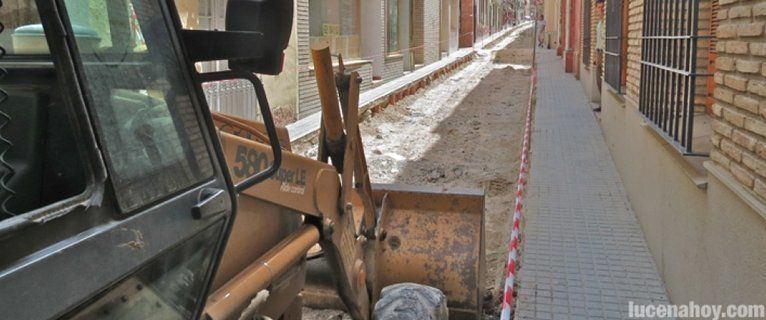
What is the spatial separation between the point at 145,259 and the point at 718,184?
2.94 m

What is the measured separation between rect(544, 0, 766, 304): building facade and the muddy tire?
58.4 inches

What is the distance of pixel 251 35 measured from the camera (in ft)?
5.76

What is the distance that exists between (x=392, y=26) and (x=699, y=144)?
16.8 meters

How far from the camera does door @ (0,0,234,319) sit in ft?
4.18

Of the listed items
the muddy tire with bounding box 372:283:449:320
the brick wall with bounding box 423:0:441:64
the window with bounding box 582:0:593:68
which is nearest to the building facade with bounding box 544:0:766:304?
the muddy tire with bounding box 372:283:449:320

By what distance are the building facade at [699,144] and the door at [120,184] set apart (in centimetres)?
230

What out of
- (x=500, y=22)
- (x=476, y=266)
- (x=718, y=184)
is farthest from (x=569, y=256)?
(x=500, y=22)

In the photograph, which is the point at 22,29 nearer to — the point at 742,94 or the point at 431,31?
the point at 742,94

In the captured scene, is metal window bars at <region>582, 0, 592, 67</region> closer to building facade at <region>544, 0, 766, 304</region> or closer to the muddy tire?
building facade at <region>544, 0, 766, 304</region>

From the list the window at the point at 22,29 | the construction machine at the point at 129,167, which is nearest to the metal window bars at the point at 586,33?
the construction machine at the point at 129,167

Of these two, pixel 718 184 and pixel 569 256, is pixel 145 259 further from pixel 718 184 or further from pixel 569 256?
pixel 569 256

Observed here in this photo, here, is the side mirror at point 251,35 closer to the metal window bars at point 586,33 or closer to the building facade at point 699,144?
the building facade at point 699,144

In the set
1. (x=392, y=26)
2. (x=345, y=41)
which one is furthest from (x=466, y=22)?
(x=345, y=41)

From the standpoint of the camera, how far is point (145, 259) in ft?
5.01
